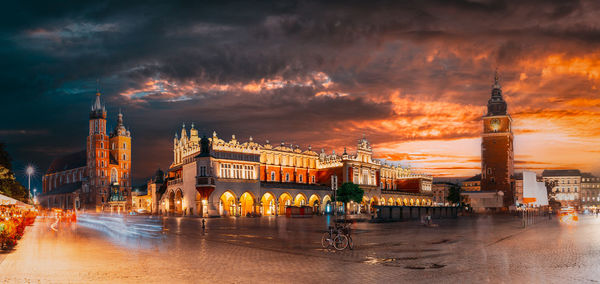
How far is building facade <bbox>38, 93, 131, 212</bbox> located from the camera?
459 feet

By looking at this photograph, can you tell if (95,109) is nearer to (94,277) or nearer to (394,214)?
(394,214)

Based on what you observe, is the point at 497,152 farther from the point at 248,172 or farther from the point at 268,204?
the point at 248,172

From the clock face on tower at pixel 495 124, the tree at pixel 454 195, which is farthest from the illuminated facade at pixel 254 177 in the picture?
the clock face on tower at pixel 495 124

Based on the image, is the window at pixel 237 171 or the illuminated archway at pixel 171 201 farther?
the illuminated archway at pixel 171 201

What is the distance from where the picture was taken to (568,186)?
188 meters

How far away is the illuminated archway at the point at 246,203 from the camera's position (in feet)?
246

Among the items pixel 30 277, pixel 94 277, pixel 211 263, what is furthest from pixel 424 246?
pixel 30 277

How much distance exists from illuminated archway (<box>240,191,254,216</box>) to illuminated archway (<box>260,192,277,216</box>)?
7.32 ft

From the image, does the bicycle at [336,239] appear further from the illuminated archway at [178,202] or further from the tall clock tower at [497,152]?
the tall clock tower at [497,152]

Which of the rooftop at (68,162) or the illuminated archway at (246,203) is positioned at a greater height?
the rooftop at (68,162)

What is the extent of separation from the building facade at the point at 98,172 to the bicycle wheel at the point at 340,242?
394 ft

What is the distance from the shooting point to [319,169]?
100 metres

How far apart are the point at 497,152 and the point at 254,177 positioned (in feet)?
205

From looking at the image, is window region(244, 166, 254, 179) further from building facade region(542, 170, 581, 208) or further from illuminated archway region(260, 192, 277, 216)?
building facade region(542, 170, 581, 208)
